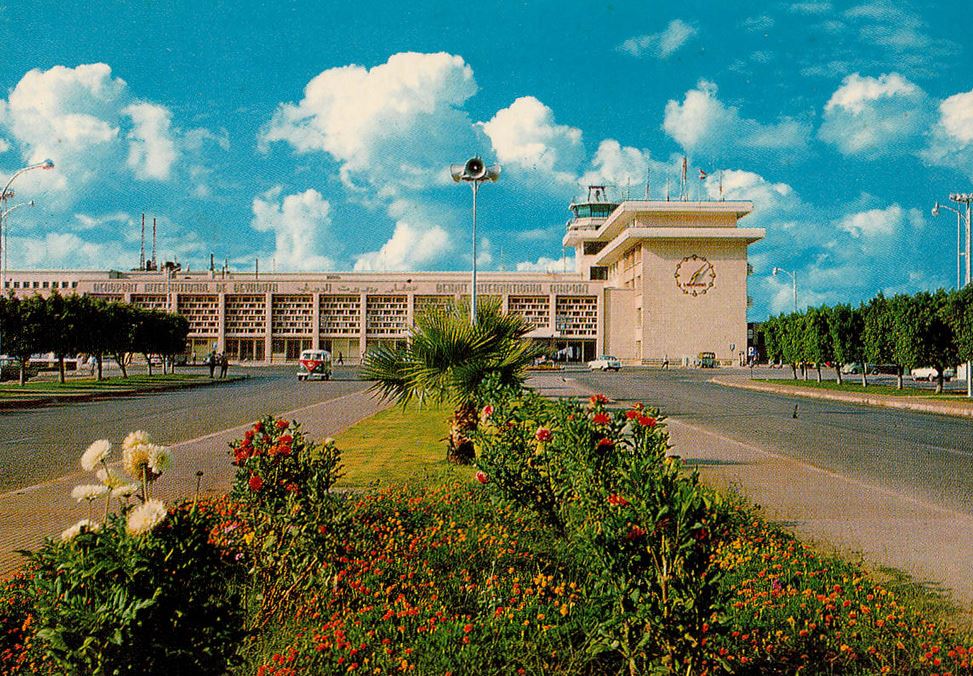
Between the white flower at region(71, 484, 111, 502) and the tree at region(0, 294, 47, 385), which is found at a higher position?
the tree at region(0, 294, 47, 385)

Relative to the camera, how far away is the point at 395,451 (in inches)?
532

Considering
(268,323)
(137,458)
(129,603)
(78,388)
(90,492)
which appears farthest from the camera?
(268,323)

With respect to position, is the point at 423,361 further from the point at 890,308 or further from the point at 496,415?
the point at 890,308

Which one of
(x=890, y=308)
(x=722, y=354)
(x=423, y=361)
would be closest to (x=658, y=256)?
(x=722, y=354)

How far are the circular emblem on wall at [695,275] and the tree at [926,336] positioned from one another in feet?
169

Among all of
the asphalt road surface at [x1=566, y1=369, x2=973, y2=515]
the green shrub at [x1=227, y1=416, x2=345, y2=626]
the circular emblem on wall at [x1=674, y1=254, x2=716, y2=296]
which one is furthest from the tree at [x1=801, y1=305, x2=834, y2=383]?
the green shrub at [x1=227, y1=416, x2=345, y2=626]

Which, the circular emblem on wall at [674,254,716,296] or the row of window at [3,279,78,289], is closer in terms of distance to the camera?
the circular emblem on wall at [674,254,716,296]

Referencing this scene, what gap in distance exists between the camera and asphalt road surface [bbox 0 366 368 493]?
1250 centimetres

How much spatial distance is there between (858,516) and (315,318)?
83.6 m

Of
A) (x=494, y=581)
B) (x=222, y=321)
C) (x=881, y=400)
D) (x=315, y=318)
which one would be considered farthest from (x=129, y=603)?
(x=222, y=321)

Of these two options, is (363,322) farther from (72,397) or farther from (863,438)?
(863,438)

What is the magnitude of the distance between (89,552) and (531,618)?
8.28 feet

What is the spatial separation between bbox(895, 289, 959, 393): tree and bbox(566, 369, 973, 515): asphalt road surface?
7.28 metres

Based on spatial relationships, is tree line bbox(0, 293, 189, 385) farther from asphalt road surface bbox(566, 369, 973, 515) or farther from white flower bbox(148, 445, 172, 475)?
white flower bbox(148, 445, 172, 475)
